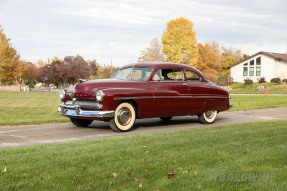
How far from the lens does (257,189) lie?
15.9 feet

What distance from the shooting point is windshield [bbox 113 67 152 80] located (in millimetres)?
11242

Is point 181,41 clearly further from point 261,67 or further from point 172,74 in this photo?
point 172,74

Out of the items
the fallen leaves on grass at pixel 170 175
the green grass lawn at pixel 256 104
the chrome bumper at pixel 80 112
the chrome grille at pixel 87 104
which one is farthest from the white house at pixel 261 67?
the fallen leaves on grass at pixel 170 175

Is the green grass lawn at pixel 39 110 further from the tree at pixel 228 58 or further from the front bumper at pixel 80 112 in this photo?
the tree at pixel 228 58

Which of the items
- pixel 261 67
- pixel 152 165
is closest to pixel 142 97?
pixel 152 165

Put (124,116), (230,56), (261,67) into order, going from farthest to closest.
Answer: (230,56)
(261,67)
(124,116)

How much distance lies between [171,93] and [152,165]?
5.74 m

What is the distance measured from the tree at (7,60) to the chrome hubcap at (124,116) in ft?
160

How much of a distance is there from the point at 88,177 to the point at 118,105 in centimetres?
518

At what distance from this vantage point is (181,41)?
2424 inches

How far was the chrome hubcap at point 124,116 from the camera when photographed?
410 inches

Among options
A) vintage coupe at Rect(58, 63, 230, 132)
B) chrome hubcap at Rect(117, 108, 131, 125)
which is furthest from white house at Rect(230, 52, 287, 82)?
chrome hubcap at Rect(117, 108, 131, 125)

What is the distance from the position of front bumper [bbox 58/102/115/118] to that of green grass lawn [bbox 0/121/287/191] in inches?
76.4

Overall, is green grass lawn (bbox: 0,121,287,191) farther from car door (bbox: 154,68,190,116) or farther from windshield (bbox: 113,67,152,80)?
windshield (bbox: 113,67,152,80)
